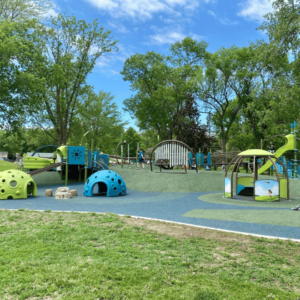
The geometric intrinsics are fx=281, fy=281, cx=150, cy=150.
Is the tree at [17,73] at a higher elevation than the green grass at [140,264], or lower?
higher

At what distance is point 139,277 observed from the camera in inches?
151

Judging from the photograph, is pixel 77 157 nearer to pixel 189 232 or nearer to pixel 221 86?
pixel 189 232

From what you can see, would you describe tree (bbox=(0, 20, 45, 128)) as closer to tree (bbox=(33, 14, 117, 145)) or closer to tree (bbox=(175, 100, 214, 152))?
Result: tree (bbox=(33, 14, 117, 145))

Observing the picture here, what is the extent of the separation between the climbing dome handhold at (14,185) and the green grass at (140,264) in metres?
6.31

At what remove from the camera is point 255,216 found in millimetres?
8125

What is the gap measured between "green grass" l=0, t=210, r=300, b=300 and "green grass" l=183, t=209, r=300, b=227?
1.67 metres

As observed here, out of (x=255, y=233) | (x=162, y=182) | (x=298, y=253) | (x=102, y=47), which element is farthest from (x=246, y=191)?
(x=102, y=47)

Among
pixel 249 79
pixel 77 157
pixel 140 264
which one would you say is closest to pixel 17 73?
pixel 77 157

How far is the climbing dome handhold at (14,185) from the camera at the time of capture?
1243 cm

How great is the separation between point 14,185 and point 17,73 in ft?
36.5

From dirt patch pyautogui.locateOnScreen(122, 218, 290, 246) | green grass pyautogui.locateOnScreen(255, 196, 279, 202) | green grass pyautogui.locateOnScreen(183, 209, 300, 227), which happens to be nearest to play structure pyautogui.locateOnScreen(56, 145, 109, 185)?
green grass pyautogui.locateOnScreen(255, 196, 279, 202)

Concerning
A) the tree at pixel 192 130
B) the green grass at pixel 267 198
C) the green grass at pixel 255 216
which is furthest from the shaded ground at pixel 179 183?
the tree at pixel 192 130

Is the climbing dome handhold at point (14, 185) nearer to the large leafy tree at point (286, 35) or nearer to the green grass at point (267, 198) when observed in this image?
the green grass at point (267, 198)

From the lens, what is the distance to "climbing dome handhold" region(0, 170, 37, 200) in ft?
40.8
